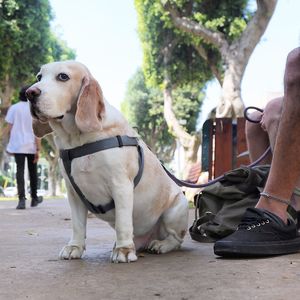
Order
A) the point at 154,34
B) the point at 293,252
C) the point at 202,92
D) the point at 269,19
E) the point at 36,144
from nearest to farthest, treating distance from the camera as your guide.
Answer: the point at 293,252 < the point at 36,144 < the point at 269,19 < the point at 154,34 < the point at 202,92

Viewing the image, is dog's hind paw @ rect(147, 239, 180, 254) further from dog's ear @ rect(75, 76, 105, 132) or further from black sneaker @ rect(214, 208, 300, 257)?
dog's ear @ rect(75, 76, 105, 132)

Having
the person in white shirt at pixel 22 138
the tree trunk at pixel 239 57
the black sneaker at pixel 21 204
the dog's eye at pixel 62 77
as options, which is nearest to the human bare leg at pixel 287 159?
the dog's eye at pixel 62 77

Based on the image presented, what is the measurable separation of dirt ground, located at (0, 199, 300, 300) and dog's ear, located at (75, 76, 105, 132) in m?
0.71

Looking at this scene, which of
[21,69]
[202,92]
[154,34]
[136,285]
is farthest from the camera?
[202,92]

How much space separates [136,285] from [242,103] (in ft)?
34.5

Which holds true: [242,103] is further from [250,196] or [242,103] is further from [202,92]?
[202,92]

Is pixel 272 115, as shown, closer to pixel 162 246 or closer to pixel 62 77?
pixel 162 246

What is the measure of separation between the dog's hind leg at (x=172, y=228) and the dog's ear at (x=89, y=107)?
77 cm

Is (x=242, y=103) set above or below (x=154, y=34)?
below

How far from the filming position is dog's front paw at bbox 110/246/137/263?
2.63 m

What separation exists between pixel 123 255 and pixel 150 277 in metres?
0.51

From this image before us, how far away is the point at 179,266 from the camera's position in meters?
2.45

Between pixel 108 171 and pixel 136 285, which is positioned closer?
pixel 136 285

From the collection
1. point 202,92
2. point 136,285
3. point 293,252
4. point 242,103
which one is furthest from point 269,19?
point 202,92
